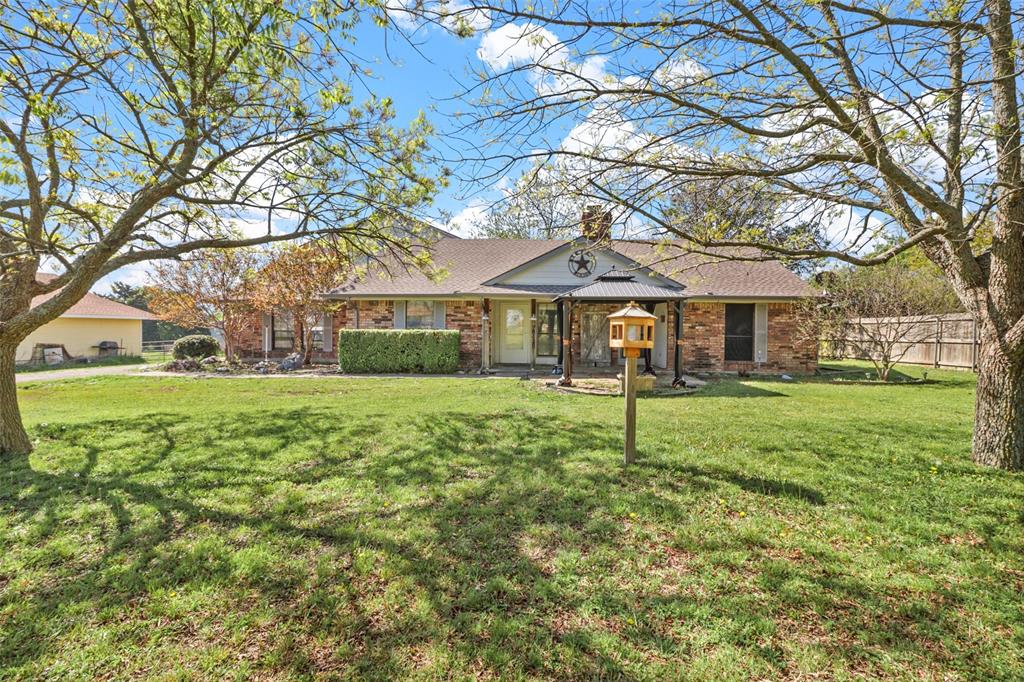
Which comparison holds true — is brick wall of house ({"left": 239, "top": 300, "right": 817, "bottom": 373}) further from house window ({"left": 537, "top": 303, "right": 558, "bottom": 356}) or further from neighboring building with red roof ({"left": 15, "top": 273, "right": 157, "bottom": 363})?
neighboring building with red roof ({"left": 15, "top": 273, "right": 157, "bottom": 363})

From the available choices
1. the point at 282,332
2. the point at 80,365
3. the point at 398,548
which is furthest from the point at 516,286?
the point at 80,365

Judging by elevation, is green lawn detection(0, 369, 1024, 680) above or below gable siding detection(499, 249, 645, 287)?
below

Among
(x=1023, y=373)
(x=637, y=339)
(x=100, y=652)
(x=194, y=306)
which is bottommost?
(x=100, y=652)

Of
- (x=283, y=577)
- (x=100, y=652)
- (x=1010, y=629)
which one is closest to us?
(x=100, y=652)

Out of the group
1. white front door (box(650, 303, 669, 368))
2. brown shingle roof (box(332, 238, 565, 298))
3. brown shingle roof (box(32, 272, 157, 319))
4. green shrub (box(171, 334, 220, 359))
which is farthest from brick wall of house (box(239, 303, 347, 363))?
white front door (box(650, 303, 669, 368))

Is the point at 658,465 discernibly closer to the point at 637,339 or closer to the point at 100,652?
the point at 637,339

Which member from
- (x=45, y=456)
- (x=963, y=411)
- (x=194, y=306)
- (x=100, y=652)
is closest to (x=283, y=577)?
(x=100, y=652)

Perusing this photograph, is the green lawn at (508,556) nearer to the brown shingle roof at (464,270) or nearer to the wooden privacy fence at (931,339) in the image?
the wooden privacy fence at (931,339)

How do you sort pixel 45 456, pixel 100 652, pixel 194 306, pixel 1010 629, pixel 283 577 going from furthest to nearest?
pixel 194 306 < pixel 45 456 < pixel 283 577 < pixel 1010 629 < pixel 100 652

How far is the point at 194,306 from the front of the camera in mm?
15609

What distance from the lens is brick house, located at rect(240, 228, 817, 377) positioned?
1407cm

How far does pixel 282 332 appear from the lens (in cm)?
Answer: 1691

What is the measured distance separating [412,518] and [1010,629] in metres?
3.57

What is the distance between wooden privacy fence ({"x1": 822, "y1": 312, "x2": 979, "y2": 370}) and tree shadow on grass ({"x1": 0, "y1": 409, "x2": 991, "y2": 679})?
1197 centimetres
